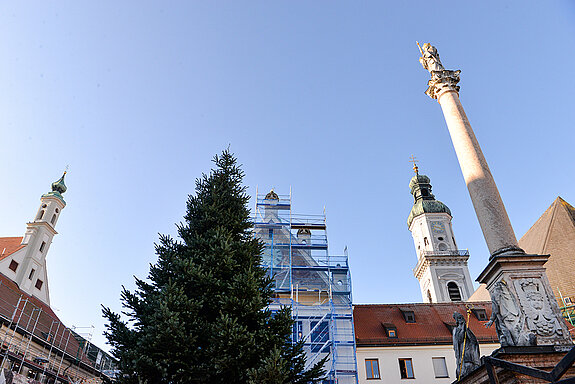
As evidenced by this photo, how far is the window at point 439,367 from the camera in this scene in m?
22.0

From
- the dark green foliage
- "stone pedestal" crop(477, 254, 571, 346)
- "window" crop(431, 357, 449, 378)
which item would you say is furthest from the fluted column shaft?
"window" crop(431, 357, 449, 378)

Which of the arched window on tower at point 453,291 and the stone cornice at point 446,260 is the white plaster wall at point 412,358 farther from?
the stone cornice at point 446,260

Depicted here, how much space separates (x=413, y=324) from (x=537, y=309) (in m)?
18.0

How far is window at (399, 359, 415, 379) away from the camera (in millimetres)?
21953

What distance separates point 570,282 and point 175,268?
689 inches

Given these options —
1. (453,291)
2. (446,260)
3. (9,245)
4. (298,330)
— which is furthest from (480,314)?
(9,245)

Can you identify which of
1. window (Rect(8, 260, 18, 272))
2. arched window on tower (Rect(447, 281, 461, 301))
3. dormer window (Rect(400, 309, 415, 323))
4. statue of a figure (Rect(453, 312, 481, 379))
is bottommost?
statue of a figure (Rect(453, 312, 481, 379))

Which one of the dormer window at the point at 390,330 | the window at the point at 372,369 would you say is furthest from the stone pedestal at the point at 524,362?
the dormer window at the point at 390,330

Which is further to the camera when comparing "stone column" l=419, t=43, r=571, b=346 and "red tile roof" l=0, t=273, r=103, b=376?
"red tile roof" l=0, t=273, r=103, b=376

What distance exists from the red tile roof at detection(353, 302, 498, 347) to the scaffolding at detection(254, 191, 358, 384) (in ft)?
6.30

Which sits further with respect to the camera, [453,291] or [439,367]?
[453,291]

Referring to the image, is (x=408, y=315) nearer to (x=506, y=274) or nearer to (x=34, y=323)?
(x=506, y=274)

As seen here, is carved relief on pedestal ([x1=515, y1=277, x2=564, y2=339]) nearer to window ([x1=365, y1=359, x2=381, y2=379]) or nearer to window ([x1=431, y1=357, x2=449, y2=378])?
window ([x1=365, y1=359, x2=381, y2=379])

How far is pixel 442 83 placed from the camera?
12195 millimetres
